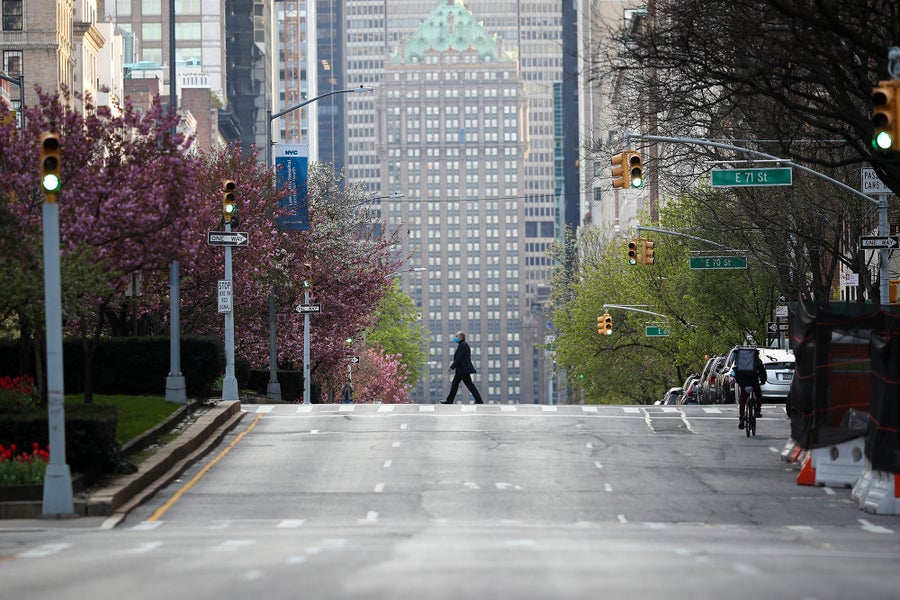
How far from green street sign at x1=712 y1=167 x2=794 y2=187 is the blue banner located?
1959 cm

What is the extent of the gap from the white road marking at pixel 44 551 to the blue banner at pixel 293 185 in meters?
35.1

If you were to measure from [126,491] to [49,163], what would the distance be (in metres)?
5.03

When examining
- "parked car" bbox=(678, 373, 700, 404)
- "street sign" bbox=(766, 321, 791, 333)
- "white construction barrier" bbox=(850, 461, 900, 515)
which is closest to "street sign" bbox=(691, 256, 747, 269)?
"parked car" bbox=(678, 373, 700, 404)

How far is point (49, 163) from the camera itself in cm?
2077

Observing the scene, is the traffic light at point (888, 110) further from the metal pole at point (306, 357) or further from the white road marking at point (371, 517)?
the metal pole at point (306, 357)

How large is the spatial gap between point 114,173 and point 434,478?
930 cm

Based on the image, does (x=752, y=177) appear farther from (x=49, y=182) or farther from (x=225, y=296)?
(x=49, y=182)

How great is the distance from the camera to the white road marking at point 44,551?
1579 centimetres

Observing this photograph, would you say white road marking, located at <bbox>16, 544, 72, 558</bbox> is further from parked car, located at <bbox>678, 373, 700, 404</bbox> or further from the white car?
parked car, located at <bbox>678, 373, 700, 404</bbox>

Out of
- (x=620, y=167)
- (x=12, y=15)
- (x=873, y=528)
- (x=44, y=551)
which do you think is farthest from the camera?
(x=12, y=15)

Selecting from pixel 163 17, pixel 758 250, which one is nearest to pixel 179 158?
pixel 758 250

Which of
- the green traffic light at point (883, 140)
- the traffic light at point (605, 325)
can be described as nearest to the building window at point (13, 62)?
the traffic light at point (605, 325)

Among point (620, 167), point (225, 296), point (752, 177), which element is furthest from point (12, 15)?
point (752, 177)

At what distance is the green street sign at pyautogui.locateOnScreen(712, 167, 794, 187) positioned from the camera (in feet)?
113
